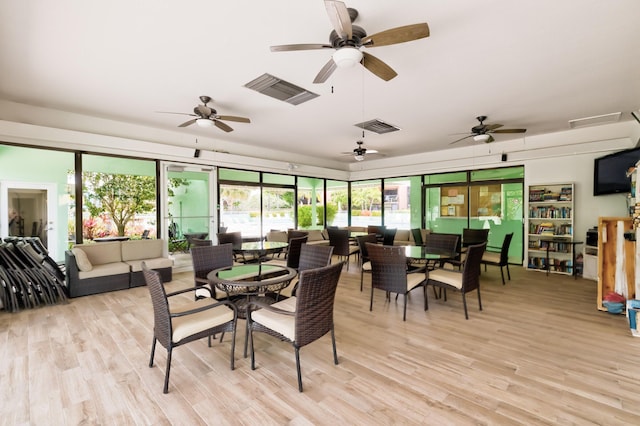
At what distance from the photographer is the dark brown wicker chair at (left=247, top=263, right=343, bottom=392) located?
2070 mm

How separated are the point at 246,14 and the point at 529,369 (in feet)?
12.4

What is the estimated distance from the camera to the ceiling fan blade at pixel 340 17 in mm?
1856

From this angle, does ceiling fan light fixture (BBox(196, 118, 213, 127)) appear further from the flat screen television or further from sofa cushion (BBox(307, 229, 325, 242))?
the flat screen television

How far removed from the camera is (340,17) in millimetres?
1997

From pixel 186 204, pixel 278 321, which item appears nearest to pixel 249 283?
pixel 278 321

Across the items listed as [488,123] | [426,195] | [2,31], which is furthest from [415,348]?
[426,195]

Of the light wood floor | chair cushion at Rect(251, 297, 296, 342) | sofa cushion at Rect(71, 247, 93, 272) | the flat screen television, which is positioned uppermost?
the flat screen television

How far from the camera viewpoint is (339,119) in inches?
204

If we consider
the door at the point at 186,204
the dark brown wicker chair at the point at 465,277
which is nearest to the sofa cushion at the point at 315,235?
the door at the point at 186,204

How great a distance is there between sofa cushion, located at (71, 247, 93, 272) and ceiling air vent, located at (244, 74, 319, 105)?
3.71 meters

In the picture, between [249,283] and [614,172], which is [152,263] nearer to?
[249,283]

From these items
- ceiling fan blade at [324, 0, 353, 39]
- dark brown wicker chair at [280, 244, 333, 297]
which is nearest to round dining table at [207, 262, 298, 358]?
dark brown wicker chair at [280, 244, 333, 297]

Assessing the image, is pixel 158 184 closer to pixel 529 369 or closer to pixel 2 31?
pixel 2 31

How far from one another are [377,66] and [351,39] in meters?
0.42
